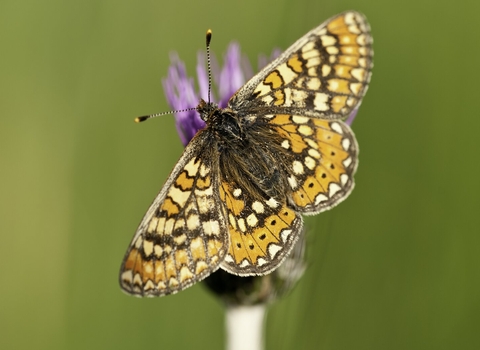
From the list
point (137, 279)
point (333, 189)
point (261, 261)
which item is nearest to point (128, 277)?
point (137, 279)

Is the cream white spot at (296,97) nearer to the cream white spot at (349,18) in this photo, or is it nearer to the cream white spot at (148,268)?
the cream white spot at (349,18)

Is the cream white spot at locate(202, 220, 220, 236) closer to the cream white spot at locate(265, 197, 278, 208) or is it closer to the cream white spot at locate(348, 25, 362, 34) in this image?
the cream white spot at locate(265, 197, 278, 208)

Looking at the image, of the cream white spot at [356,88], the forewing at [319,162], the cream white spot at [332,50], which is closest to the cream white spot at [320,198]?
the forewing at [319,162]

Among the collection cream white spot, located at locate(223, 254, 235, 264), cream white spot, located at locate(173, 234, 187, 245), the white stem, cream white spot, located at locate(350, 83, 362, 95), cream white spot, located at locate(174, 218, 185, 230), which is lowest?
the white stem

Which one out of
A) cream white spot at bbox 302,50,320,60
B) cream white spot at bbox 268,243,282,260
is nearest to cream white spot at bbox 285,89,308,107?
cream white spot at bbox 302,50,320,60

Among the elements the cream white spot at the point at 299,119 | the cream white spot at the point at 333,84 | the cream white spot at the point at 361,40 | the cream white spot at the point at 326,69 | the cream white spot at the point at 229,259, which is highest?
the cream white spot at the point at 361,40

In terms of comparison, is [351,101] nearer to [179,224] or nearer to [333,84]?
[333,84]
